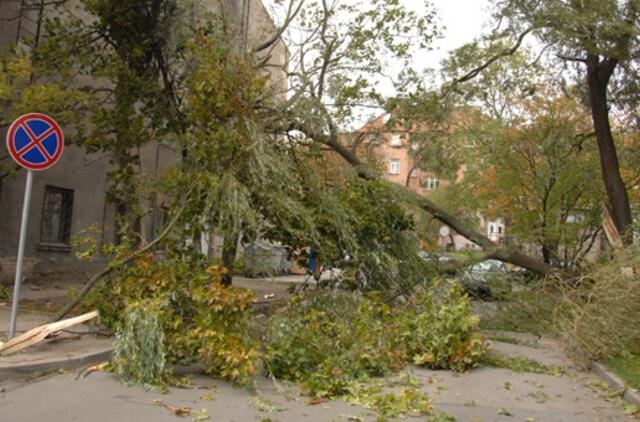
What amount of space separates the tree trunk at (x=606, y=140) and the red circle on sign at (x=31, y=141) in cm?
1301

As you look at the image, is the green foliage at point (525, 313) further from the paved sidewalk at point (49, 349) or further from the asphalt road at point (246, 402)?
the paved sidewalk at point (49, 349)

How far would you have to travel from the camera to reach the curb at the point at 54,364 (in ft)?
21.7

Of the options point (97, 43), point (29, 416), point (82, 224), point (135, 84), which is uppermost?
point (97, 43)

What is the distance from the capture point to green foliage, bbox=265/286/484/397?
7.40 meters

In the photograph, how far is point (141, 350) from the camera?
6.70m

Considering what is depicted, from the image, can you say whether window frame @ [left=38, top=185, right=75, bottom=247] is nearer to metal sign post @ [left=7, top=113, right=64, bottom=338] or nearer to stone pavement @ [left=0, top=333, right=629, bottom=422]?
metal sign post @ [left=7, top=113, right=64, bottom=338]

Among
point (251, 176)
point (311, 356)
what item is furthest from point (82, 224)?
point (311, 356)

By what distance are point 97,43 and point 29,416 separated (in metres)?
10.2

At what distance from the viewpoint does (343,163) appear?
45.9ft

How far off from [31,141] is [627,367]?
836cm

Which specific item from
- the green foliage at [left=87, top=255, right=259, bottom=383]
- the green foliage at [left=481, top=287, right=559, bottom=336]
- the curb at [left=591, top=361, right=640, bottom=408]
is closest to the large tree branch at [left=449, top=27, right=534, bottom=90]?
the green foliage at [left=481, top=287, right=559, bottom=336]

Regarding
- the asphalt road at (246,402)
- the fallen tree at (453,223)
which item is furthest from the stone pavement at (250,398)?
the fallen tree at (453,223)

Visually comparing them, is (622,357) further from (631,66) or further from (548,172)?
(548,172)

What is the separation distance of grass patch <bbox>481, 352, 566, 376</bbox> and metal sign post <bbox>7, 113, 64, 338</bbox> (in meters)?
6.55
